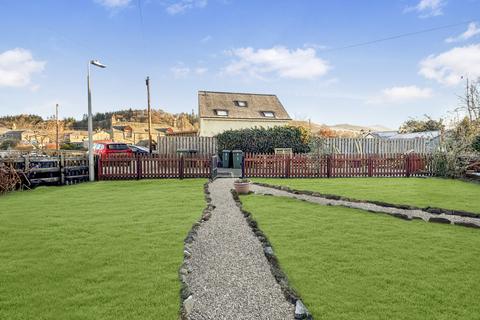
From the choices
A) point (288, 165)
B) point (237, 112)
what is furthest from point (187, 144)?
point (288, 165)

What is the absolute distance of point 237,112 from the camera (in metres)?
33.1

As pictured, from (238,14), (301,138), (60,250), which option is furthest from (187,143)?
(60,250)

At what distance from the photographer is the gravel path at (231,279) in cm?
360

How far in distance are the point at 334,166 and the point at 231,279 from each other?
1460 centimetres

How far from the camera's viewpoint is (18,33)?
55.0ft

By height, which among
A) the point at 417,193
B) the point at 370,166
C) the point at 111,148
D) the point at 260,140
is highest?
the point at 260,140

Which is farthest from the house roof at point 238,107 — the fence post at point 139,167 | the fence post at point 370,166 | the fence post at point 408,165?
the fence post at point 408,165

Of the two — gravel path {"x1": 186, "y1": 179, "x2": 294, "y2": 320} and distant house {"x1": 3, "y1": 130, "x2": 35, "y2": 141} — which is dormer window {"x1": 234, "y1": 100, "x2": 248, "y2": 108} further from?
distant house {"x1": 3, "y1": 130, "x2": 35, "y2": 141}

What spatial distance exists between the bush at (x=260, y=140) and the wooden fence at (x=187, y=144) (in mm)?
863

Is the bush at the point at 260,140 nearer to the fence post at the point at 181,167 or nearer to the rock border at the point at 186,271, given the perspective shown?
the fence post at the point at 181,167

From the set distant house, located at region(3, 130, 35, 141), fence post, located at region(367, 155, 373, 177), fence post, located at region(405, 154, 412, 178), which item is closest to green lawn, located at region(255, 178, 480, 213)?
fence post, located at region(405, 154, 412, 178)

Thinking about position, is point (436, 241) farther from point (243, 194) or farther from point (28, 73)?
point (28, 73)

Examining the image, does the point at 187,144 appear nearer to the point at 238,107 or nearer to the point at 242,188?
the point at 238,107

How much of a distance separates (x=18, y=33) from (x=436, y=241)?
20255 millimetres
